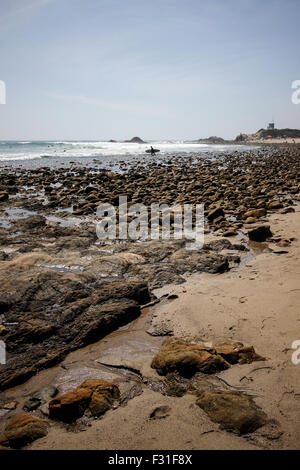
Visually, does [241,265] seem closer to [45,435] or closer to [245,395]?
[245,395]

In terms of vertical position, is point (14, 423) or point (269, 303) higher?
point (269, 303)

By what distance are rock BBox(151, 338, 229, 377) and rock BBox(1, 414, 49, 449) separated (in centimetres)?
117

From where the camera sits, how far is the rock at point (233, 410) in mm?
2275

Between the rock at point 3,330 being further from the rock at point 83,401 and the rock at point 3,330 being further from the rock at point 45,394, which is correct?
the rock at point 83,401

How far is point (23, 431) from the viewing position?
7.61 ft

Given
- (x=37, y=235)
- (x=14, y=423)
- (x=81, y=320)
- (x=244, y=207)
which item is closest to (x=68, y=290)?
(x=81, y=320)

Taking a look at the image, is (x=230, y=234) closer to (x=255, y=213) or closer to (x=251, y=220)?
(x=251, y=220)

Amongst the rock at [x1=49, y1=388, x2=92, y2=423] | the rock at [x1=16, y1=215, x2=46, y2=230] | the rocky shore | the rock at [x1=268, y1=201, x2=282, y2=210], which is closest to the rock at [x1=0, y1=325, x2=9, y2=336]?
the rocky shore

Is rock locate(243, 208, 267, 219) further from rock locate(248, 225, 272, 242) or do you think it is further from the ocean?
the ocean

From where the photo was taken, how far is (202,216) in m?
9.09

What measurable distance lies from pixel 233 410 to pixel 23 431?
168cm

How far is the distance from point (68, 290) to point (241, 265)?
10.3ft

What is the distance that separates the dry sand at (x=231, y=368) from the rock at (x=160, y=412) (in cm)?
3

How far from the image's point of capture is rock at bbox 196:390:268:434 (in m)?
2.28
